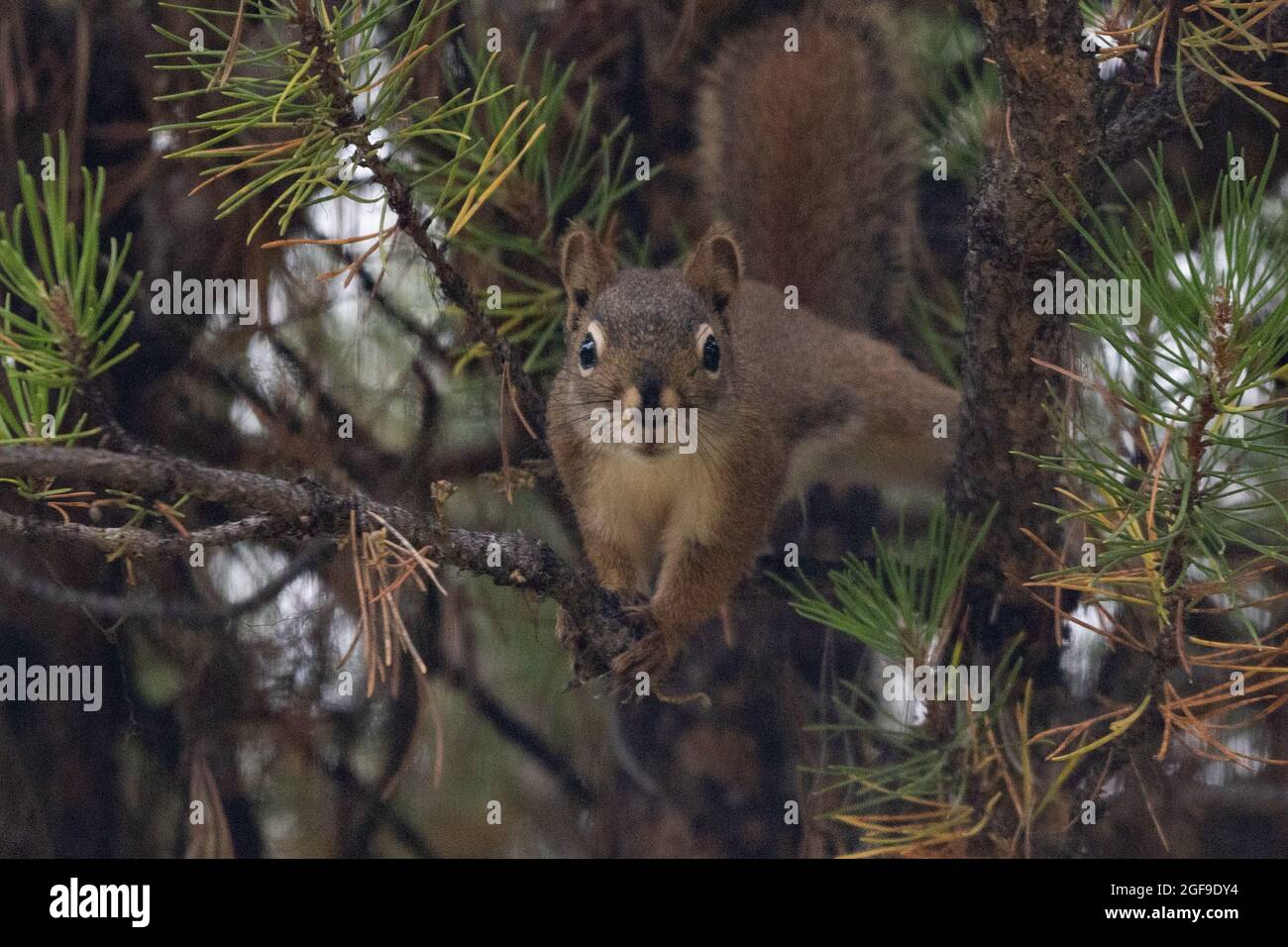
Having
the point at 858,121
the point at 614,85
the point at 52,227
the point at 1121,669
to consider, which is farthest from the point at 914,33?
the point at 52,227

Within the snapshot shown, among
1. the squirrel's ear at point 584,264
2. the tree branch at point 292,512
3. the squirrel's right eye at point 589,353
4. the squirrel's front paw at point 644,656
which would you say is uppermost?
the squirrel's ear at point 584,264

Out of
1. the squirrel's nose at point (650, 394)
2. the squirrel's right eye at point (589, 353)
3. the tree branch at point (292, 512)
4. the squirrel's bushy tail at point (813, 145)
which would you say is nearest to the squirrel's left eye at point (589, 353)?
the squirrel's right eye at point (589, 353)

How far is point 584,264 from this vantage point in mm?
1397

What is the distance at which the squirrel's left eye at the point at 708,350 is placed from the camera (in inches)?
53.9

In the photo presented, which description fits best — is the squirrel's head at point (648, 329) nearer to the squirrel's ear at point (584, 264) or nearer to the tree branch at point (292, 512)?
the squirrel's ear at point (584, 264)

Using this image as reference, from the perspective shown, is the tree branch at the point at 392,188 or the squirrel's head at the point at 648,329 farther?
the squirrel's head at the point at 648,329

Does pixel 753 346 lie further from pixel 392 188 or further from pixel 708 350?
pixel 392 188

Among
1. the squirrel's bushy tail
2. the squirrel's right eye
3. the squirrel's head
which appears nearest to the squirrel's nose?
the squirrel's head

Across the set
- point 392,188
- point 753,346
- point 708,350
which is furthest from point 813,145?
point 392,188

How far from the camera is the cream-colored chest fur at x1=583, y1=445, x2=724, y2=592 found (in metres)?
1.48

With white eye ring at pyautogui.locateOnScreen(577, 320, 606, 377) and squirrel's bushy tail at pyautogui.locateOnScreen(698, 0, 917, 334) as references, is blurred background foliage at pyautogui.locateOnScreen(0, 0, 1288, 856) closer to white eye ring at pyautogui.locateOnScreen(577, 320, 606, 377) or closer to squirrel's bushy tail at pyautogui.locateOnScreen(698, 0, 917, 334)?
squirrel's bushy tail at pyautogui.locateOnScreen(698, 0, 917, 334)

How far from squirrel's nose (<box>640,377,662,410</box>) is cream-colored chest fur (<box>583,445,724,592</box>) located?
0.20 meters

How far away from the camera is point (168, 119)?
1.56m

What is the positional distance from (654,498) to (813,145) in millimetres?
598
